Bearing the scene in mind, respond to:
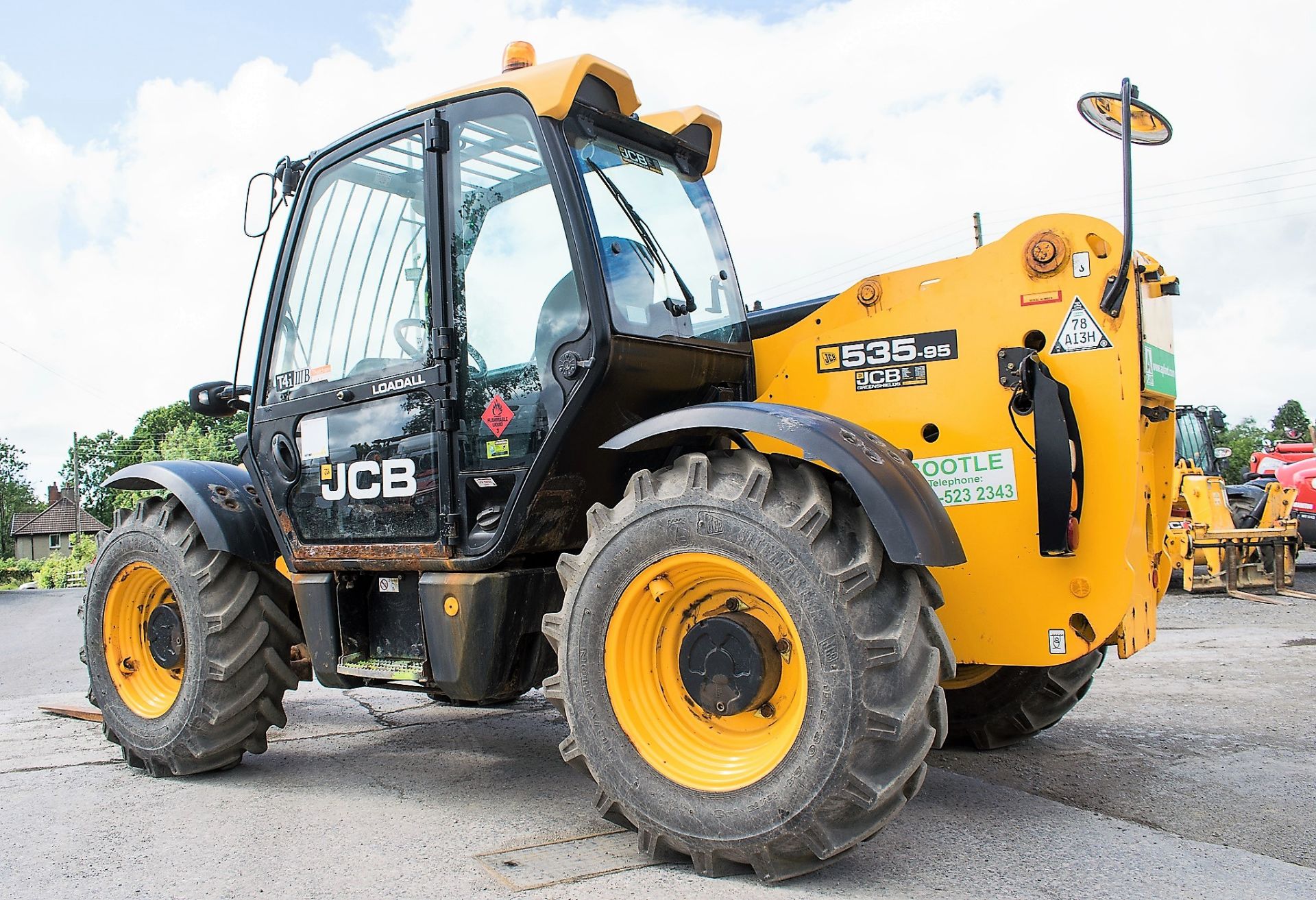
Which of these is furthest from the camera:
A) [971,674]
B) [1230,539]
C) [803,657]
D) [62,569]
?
[62,569]

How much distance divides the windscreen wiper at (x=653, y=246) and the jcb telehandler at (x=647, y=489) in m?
0.02

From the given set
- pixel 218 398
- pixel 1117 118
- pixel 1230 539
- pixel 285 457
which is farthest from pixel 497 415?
pixel 1230 539

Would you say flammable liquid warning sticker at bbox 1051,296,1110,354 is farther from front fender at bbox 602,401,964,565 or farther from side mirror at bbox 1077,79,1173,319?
front fender at bbox 602,401,964,565

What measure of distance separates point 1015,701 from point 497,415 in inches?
104

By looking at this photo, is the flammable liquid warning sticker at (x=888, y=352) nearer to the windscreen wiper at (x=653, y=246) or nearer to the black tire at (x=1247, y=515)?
the windscreen wiper at (x=653, y=246)

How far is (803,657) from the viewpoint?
3055 mm

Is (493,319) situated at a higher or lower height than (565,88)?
lower

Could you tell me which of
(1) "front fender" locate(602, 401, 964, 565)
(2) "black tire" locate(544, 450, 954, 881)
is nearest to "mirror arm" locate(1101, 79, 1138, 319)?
(1) "front fender" locate(602, 401, 964, 565)

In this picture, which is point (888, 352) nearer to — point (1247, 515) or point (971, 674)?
point (971, 674)

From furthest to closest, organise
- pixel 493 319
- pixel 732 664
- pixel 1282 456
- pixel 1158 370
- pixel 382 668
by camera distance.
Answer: pixel 1282 456
pixel 382 668
pixel 493 319
pixel 1158 370
pixel 732 664

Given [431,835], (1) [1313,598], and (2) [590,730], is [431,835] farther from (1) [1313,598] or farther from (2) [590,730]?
(1) [1313,598]

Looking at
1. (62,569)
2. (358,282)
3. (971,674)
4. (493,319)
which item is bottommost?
(62,569)

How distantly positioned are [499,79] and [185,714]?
3.06 metres

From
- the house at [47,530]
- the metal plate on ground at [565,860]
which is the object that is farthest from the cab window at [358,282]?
the house at [47,530]
